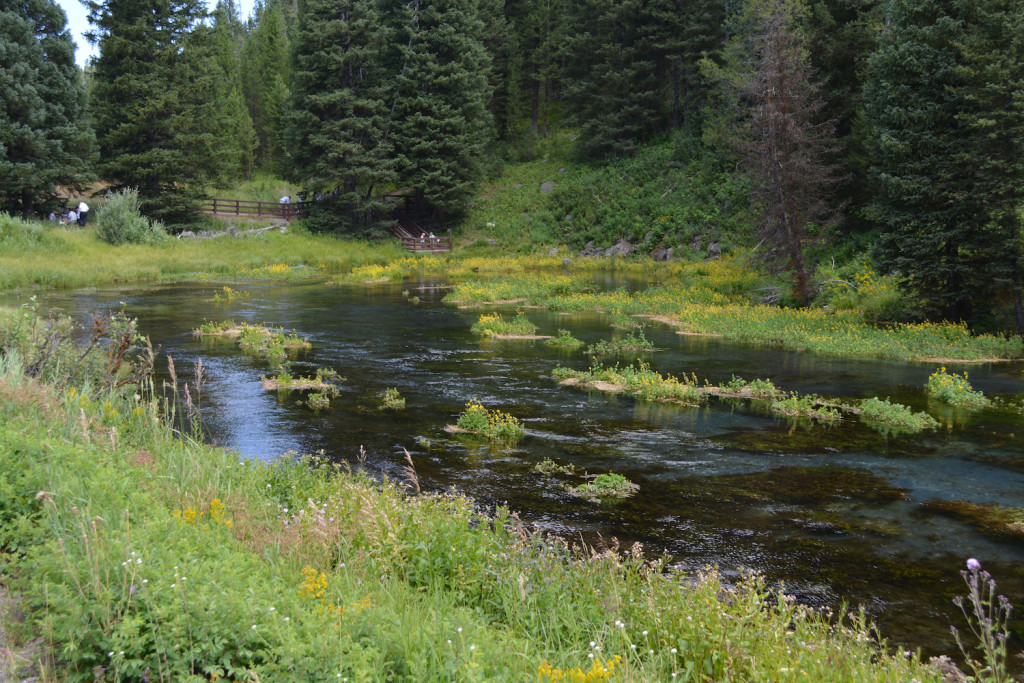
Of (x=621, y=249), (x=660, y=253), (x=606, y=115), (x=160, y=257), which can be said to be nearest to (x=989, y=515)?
(x=660, y=253)

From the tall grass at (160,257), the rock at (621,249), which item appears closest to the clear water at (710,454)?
the tall grass at (160,257)

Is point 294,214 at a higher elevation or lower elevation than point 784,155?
lower

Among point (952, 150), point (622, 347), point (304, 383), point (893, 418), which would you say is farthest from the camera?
point (952, 150)

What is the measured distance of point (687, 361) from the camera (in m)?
20.0

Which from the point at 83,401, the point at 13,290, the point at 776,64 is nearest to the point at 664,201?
the point at 776,64

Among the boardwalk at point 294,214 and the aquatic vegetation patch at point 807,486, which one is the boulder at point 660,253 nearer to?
the boardwalk at point 294,214

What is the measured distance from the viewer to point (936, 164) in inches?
870

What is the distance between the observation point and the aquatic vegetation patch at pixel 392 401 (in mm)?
14867

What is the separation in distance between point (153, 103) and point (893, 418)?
154ft

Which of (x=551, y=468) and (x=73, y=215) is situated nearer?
(x=551, y=468)

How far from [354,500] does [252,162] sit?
73.6 m

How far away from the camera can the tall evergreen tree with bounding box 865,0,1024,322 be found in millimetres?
20344

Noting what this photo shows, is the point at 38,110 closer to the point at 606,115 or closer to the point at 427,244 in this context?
the point at 427,244

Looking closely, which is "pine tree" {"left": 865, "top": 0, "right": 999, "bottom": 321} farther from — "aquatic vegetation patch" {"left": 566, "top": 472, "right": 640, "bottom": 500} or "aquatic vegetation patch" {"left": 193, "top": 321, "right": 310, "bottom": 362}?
"aquatic vegetation patch" {"left": 193, "top": 321, "right": 310, "bottom": 362}
